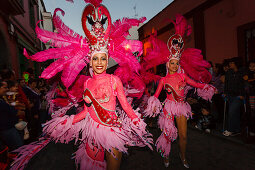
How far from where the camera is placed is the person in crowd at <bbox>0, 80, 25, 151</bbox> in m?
2.59

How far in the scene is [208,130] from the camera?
495 centimetres

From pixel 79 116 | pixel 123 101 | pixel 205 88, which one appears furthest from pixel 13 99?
pixel 205 88

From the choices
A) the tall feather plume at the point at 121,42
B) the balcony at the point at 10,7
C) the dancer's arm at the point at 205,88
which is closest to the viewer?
the tall feather plume at the point at 121,42

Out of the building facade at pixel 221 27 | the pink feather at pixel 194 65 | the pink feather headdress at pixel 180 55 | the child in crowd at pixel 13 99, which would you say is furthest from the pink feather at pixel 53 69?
the building facade at pixel 221 27

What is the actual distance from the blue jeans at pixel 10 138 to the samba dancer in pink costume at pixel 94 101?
1258 mm

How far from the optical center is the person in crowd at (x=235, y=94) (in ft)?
14.6

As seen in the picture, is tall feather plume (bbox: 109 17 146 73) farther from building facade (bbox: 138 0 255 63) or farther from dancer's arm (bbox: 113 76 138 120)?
building facade (bbox: 138 0 255 63)

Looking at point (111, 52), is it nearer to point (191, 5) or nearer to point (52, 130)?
point (52, 130)

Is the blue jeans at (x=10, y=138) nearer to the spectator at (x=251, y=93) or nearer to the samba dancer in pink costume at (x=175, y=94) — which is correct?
the samba dancer in pink costume at (x=175, y=94)

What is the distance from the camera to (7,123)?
267 centimetres

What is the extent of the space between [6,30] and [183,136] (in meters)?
8.29

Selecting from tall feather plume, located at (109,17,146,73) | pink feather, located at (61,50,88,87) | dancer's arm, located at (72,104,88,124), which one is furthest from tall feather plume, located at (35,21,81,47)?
dancer's arm, located at (72,104,88,124)

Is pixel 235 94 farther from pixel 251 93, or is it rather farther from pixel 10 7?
pixel 10 7

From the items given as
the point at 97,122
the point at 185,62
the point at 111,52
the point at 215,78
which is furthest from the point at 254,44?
the point at 97,122
